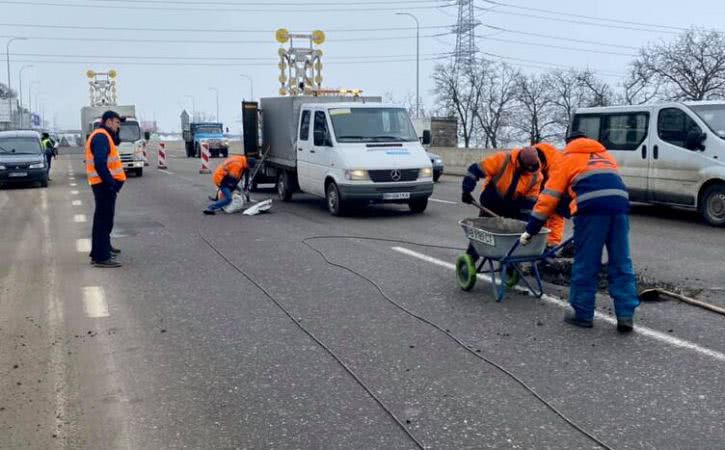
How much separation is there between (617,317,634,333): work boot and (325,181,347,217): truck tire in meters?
8.31

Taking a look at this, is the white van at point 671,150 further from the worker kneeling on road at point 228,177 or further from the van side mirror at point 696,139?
the worker kneeling on road at point 228,177

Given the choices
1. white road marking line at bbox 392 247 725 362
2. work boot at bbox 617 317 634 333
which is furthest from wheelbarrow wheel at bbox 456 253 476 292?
work boot at bbox 617 317 634 333

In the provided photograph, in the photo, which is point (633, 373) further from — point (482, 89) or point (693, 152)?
point (482, 89)

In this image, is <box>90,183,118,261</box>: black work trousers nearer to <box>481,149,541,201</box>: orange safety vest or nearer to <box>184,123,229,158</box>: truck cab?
<box>481,149,541,201</box>: orange safety vest

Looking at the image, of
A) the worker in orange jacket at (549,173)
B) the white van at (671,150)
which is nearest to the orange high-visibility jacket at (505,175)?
the worker in orange jacket at (549,173)

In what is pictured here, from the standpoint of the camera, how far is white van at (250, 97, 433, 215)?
13609mm

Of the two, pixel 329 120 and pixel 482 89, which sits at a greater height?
pixel 482 89

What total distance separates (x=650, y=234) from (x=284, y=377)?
8.24 meters

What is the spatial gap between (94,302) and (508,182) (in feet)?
14.6

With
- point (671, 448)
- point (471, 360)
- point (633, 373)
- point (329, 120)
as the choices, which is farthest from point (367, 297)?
point (329, 120)

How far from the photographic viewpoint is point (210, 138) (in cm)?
4903

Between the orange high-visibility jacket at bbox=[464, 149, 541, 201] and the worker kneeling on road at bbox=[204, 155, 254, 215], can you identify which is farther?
the worker kneeling on road at bbox=[204, 155, 254, 215]

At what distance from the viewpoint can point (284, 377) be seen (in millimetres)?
5074

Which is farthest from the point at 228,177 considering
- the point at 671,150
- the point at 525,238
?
the point at 525,238
